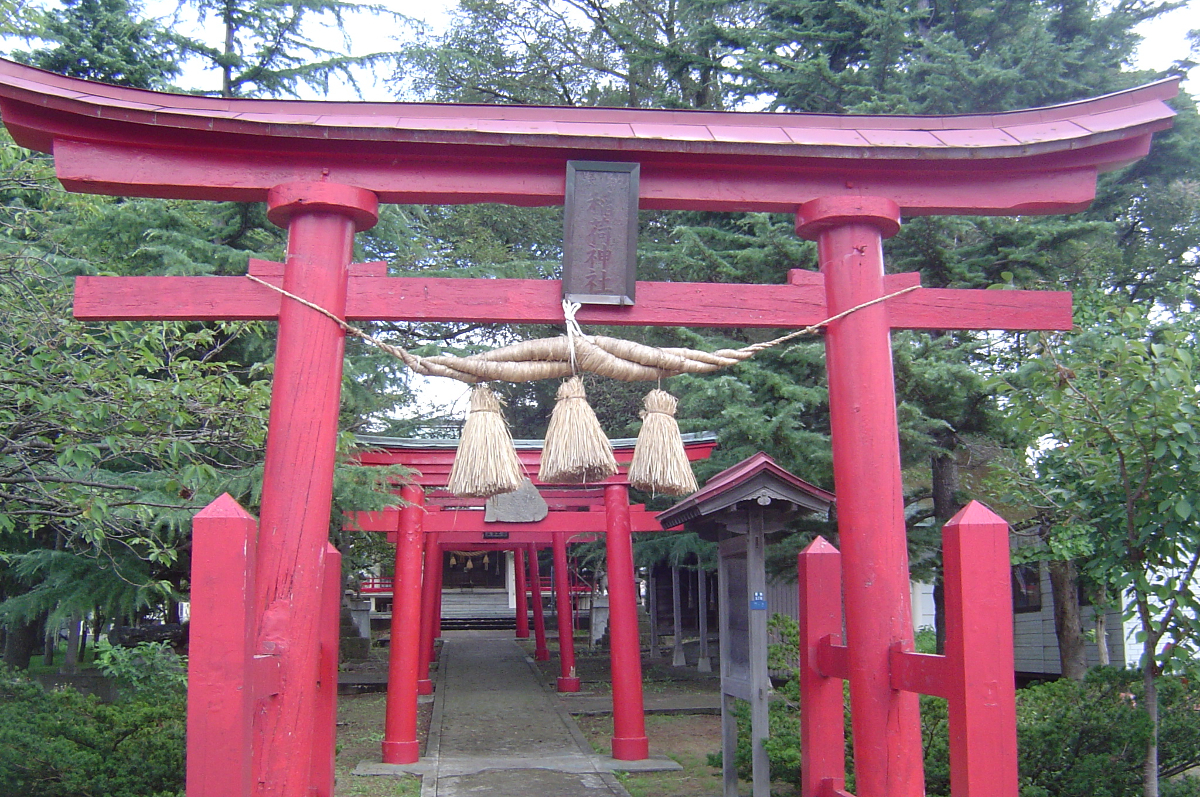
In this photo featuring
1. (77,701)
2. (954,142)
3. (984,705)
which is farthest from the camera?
(77,701)

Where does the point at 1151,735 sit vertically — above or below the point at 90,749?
above

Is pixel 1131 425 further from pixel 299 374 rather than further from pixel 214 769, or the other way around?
pixel 214 769

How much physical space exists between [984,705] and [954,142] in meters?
2.35

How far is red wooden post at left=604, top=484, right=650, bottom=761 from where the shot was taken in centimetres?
929

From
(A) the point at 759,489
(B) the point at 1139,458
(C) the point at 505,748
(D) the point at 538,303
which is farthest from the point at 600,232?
(C) the point at 505,748

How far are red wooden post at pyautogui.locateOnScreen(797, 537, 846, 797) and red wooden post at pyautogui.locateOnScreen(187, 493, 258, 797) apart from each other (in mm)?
2717

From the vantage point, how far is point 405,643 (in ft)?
31.4

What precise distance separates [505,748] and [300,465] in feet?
25.1

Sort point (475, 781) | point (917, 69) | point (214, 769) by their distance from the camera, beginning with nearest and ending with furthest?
point (214, 769), point (475, 781), point (917, 69)

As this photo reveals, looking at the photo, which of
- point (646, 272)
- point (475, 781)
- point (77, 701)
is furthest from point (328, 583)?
point (646, 272)

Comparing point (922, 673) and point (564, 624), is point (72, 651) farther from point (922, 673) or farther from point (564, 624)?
point (922, 673)

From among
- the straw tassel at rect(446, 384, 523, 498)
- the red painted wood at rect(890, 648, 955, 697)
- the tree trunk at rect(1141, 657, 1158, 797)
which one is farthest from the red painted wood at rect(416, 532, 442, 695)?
the red painted wood at rect(890, 648, 955, 697)

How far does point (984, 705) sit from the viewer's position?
113 inches

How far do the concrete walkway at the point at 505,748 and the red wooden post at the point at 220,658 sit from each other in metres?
Result: 5.85
